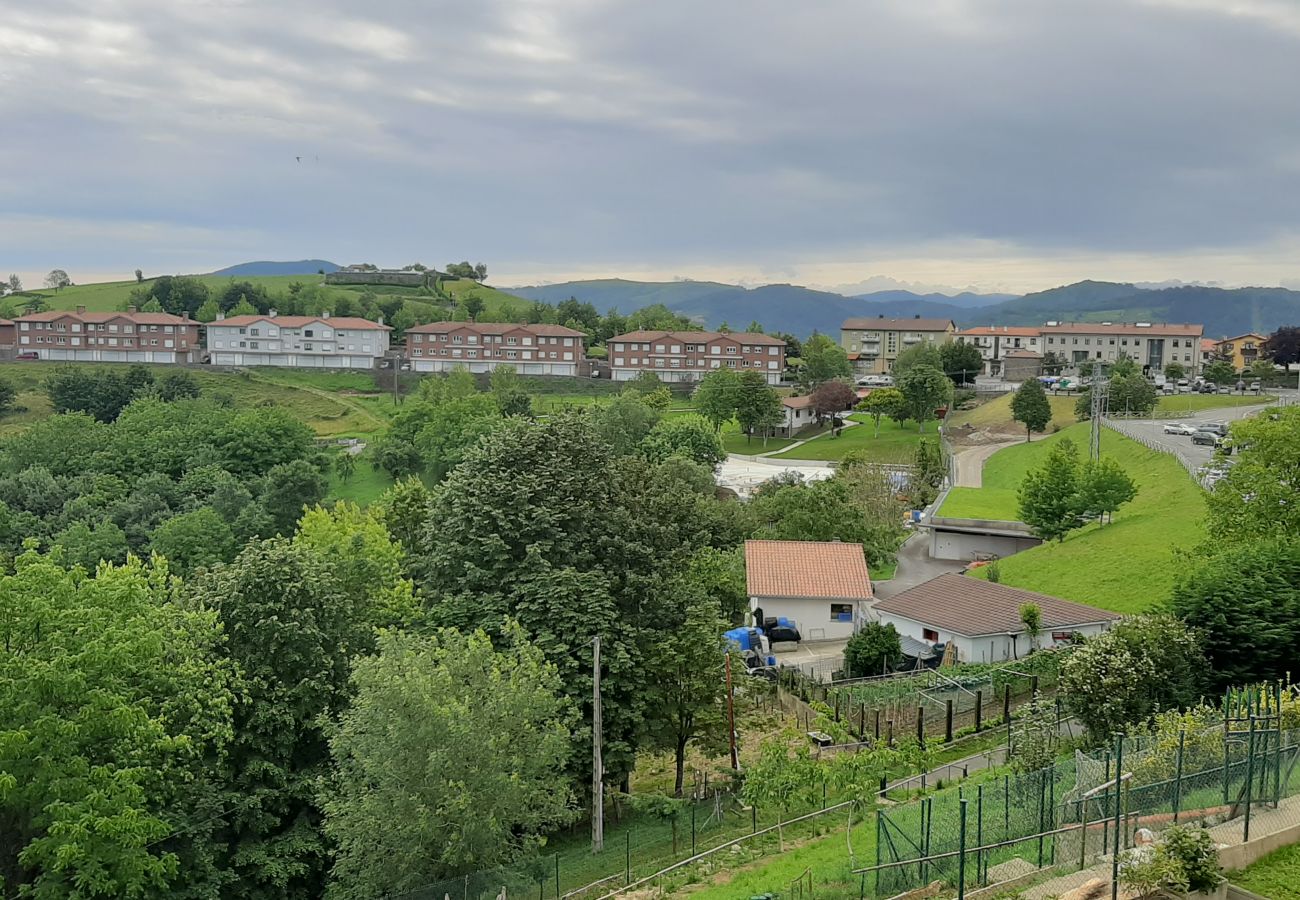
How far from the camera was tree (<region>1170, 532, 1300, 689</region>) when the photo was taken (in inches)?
868

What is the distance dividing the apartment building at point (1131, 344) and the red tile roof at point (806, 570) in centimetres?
9851

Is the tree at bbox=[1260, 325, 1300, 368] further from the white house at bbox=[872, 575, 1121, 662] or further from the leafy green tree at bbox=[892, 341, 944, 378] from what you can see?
the white house at bbox=[872, 575, 1121, 662]

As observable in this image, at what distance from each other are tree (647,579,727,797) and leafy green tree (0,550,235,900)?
30.5ft

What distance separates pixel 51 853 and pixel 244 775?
3836 millimetres

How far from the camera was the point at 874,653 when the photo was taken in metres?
30.7

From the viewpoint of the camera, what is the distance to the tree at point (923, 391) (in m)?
86.2

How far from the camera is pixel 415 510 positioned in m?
41.5

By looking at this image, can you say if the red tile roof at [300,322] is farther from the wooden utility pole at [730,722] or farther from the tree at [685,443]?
the wooden utility pole at [730,722]

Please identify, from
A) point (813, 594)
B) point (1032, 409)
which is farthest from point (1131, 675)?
point (1032, 409)

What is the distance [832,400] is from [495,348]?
47.5 metres

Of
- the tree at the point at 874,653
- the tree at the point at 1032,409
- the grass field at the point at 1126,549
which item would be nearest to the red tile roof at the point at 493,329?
the tree at the point at 1032,409

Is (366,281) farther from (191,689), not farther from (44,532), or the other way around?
(191,689)

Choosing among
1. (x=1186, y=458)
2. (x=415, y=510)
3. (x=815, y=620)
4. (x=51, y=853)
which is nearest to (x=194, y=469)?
(x=415, y=510)

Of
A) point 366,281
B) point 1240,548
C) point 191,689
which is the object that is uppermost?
point 366,281
